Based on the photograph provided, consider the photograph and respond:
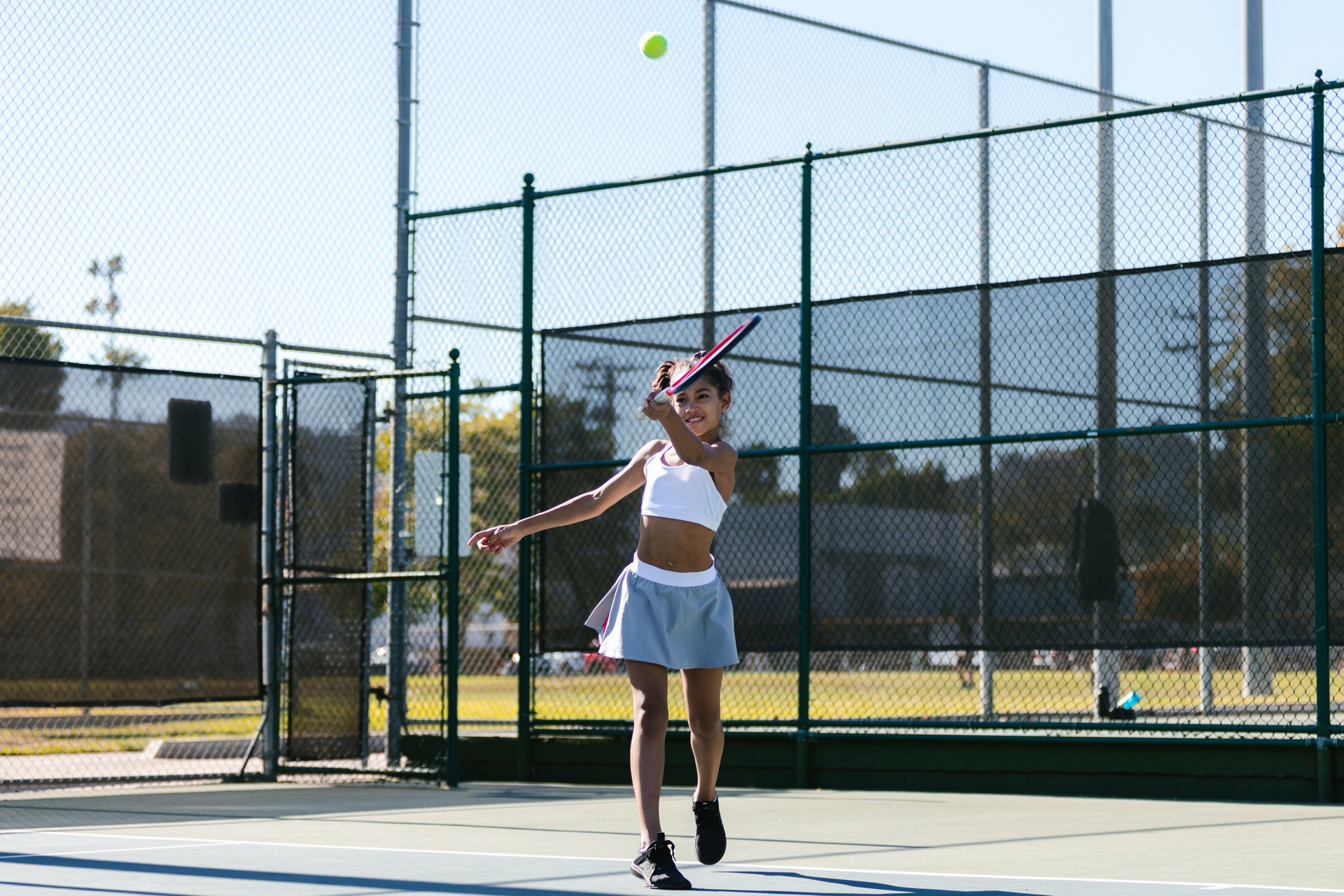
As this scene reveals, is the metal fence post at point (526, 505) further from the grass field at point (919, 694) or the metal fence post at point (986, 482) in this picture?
the metal fence post at point (986, 482)

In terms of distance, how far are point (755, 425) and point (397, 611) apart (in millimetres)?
2341

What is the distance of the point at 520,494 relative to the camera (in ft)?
30.8

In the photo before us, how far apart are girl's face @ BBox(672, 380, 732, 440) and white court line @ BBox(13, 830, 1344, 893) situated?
4.50 ft

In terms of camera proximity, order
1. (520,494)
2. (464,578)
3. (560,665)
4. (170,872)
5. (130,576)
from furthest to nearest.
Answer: (464,578), (560,665), (520,494), (130,576), (170,872)

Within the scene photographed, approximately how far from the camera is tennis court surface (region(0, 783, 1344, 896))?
4.70 meters

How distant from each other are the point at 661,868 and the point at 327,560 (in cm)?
519

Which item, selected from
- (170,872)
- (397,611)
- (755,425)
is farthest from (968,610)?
(170,872)

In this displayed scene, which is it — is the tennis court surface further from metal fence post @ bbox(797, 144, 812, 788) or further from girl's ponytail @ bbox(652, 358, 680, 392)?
girl's ponytail @ bbox(652, 358, 680, 392)

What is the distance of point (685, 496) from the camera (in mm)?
4984

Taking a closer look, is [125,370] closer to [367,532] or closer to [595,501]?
[367,532]

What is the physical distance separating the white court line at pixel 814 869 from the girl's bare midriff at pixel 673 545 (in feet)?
3.17

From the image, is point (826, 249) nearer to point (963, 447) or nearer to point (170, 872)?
point (963, 447)

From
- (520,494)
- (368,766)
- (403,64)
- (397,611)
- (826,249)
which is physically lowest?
(368,766)

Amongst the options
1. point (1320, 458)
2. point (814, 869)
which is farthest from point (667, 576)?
point (1320, 458)
